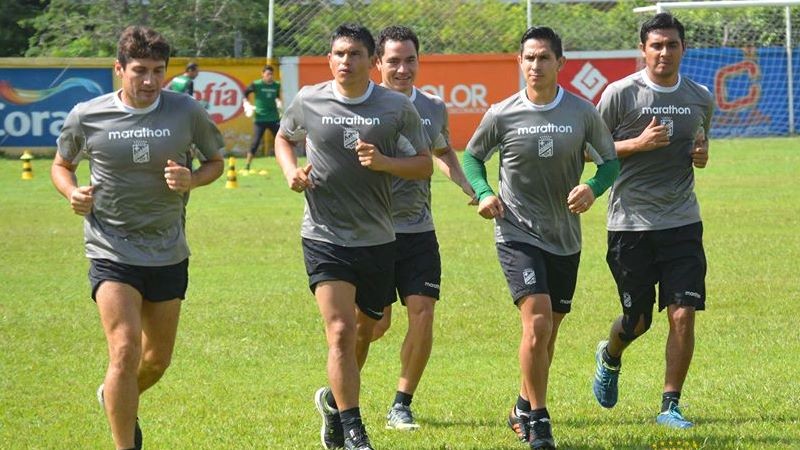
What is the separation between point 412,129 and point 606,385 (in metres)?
2.29

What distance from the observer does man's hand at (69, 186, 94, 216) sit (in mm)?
7160

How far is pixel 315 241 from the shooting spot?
25.4 ft

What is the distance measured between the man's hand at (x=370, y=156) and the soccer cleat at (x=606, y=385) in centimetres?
246

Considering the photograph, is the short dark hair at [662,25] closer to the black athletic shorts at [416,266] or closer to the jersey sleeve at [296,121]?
the black athletic shorts at [416,266]

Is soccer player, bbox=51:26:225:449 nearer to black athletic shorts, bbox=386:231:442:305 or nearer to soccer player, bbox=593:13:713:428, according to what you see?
black athletic shorts, bbox=386:231:442:305

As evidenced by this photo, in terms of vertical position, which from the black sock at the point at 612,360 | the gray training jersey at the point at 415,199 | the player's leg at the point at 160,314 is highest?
the gray training jersey at the point at 415,199

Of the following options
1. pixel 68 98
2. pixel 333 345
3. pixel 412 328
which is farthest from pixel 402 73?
pixel 68 98

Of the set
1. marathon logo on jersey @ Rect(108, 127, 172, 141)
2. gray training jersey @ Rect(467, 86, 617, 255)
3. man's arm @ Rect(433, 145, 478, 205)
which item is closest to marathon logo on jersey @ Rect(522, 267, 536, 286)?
gray training jersey @ Rect(467, 86, 617, 255)

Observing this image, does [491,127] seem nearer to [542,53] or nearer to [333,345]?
[542,53]

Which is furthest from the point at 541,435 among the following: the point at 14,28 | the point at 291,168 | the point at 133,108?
the point at 14,28

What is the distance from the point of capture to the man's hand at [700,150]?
867 cm

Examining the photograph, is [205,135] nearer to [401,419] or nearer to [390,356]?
[401,419]

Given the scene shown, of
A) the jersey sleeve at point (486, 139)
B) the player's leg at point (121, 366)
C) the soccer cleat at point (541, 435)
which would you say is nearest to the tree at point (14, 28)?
the jersey sleeve at point (486, 139)

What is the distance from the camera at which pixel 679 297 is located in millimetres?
8641
